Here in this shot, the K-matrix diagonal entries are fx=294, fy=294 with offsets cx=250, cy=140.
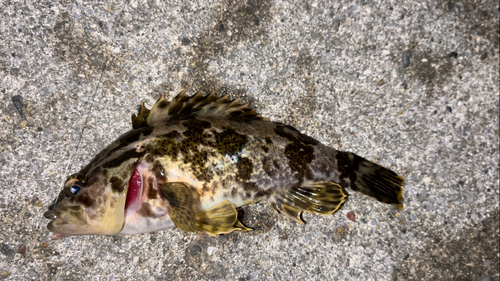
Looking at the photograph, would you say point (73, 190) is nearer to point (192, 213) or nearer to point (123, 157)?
point (123, 157)

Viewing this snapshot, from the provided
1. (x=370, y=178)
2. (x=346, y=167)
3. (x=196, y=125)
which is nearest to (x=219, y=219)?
(x=196, y=125)

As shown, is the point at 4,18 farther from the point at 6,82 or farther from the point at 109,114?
the point at 109,114

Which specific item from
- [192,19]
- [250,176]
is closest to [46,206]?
[250,176]

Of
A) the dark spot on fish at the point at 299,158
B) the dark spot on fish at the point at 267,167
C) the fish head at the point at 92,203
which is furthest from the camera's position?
the dark spot on fish at the point at 299,158

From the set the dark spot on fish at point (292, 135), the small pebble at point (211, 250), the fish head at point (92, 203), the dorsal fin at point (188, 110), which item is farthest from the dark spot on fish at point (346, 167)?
the fish head at point (92, 203)

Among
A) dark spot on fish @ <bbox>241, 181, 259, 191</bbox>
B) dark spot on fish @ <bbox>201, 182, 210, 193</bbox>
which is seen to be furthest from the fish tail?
dark spot on fish @ <bbox>201, 182, 210, 193</bbox>

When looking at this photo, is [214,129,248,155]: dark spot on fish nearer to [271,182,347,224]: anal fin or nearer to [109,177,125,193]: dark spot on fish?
[271,182,347,224]: anal fin

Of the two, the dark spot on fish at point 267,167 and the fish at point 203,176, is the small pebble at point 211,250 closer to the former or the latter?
the fish at point 203,176
